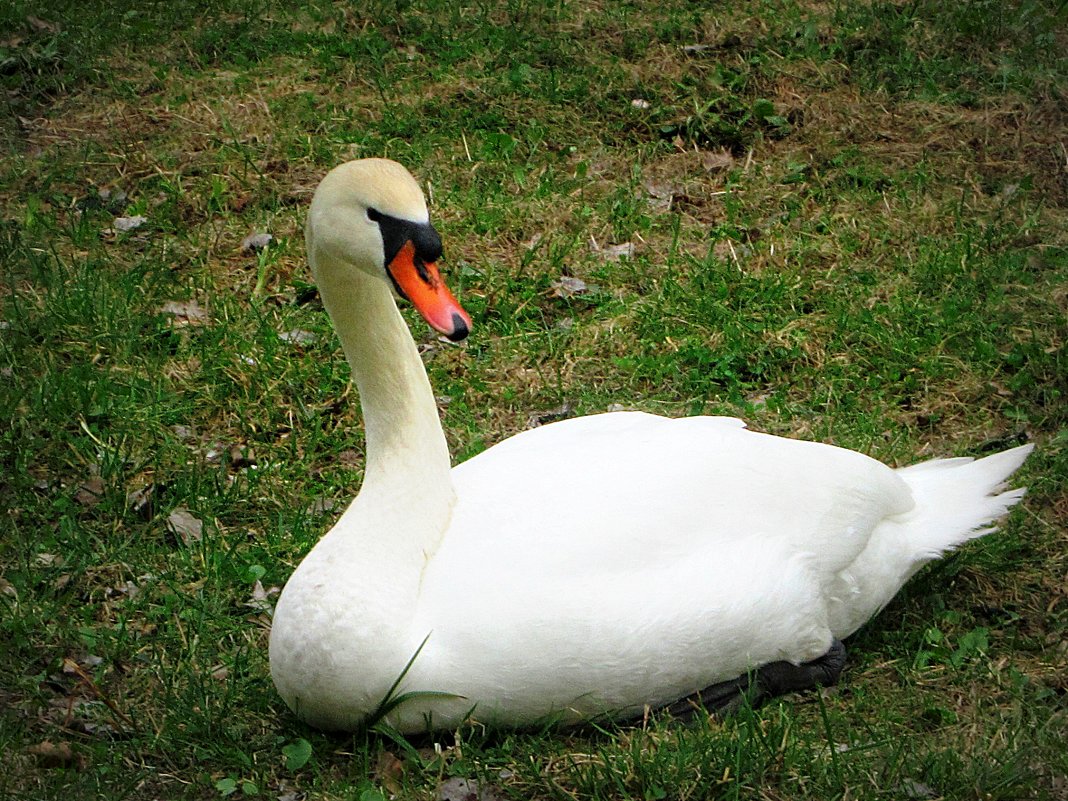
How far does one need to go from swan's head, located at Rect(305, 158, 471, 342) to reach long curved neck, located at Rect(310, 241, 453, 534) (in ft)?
0.63

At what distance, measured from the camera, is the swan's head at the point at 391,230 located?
3.33m

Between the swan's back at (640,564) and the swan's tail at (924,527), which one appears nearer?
the swan's back at (640,564)

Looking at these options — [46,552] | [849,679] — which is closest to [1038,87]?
[849,679]

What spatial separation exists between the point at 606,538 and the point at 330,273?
3.37 ft

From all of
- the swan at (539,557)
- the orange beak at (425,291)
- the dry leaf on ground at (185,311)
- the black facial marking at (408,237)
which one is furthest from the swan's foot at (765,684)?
the dry leaf on ground at (185,311)

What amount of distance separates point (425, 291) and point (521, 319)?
7.51 ft

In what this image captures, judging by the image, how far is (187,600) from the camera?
415cm

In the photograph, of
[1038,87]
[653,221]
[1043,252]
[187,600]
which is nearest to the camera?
[187,600]

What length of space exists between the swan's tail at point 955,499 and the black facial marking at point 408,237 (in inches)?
67.3

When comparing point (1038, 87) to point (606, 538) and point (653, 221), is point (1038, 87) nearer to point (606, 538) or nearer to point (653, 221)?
point (653, 221)

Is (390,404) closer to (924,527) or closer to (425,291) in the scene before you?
(425,291)

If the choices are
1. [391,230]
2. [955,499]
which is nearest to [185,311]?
[391,230]

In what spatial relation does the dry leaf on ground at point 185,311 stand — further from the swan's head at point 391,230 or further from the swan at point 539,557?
the swan's head at point 391,230

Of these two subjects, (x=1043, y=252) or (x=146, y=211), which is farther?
(x=146, y=211)
